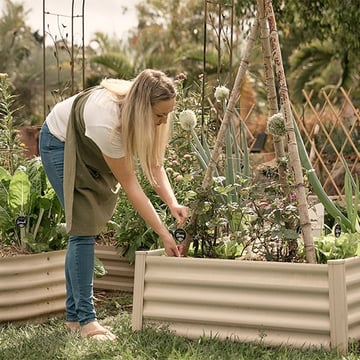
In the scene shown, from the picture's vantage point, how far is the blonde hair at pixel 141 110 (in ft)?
8.92

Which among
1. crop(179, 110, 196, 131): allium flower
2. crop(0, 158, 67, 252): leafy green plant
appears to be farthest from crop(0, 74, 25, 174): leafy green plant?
crop(179, 110, 196, 131): allium flower

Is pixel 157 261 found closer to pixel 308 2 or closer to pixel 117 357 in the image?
pixel 117 357

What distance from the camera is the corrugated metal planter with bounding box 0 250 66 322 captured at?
317cm

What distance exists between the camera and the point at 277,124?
2.85m

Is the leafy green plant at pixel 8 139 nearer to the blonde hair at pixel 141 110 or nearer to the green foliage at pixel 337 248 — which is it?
the blonde hair at pixel 141 110

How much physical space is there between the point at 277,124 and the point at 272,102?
0.65 ft

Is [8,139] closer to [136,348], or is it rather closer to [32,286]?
[32,286]

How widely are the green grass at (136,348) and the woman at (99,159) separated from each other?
0.37ft

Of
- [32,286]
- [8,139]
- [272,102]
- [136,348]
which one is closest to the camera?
[136,348]

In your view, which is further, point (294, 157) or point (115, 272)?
point (115, 272)

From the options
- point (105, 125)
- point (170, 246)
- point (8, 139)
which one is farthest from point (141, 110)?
point (8, 139)

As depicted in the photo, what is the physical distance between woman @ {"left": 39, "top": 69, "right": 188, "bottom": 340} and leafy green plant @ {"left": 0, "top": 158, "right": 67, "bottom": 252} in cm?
37

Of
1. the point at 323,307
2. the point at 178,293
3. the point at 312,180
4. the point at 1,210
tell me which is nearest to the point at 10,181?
the point at 1,210

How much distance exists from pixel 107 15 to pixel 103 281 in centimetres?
2110
